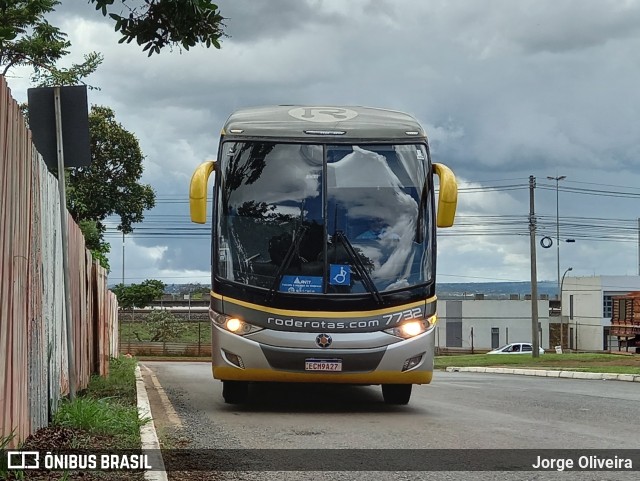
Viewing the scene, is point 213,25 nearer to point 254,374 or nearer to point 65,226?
point 65,226

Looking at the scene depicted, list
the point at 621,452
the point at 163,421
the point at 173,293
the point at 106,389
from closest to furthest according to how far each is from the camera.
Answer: the point at 621,452 < the point at 163,421 < the point at 106,389 < the point at 173,293

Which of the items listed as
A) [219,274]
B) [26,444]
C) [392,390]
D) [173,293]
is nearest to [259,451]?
[26,444]

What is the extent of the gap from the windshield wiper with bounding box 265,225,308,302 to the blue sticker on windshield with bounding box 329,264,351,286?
1.57 ft

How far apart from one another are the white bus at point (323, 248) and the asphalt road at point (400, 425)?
0.62 m

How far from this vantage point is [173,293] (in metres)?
92.2

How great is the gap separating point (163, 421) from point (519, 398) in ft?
19.6

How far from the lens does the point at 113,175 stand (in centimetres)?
4003

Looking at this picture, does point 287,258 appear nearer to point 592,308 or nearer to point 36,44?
point 36,44

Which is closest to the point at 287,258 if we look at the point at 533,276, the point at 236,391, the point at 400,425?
the point at 236,391

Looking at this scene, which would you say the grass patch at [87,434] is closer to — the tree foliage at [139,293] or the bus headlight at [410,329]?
the bus headlight at [410,329]

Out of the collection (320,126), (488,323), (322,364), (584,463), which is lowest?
(488,323)

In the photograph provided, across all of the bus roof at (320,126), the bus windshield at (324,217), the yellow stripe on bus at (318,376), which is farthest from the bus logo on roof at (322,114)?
the yellow stripe on bus at (318,376)

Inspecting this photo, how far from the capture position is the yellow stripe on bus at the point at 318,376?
10.7 meters

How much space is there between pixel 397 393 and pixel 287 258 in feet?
7.82
